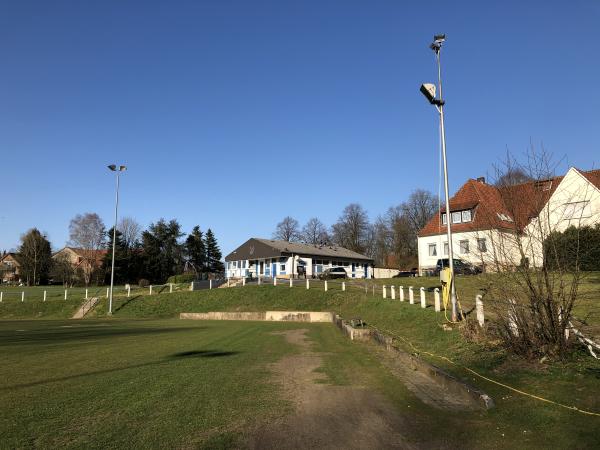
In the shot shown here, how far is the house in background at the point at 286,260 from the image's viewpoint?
5744cm

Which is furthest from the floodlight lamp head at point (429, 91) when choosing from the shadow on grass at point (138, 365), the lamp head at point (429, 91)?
the shadow on grass at point (138, 365)

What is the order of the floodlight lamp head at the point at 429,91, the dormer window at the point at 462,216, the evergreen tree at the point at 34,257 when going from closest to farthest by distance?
1. the floodlight lamp head at the point at 429,91
2. the dormer window at the point at 462,216
3. the evergreen tree at the point at 34,257

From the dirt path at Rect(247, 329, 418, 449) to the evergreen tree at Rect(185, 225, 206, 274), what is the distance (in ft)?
290

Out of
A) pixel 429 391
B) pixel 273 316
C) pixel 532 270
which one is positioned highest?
pixel 532 270

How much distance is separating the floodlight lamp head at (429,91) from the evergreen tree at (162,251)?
2922 inches

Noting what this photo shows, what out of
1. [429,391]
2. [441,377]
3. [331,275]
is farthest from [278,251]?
[429,391]

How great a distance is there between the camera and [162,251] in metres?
86.3

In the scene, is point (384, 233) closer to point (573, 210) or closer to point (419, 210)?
point (419, 210)

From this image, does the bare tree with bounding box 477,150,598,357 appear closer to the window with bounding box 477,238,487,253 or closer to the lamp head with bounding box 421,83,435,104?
the window with bounding box 477,238,487,253

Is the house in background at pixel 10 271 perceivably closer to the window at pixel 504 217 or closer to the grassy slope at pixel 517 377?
the grassy slope at pixel 517 377

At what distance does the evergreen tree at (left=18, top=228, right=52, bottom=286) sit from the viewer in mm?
81938

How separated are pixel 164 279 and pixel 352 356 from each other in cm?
7787

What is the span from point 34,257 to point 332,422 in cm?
9013

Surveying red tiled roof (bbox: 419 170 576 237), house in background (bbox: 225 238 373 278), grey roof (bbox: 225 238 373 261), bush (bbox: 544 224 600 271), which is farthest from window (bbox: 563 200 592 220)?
grey roof (bbox: 225 238 373 261)
